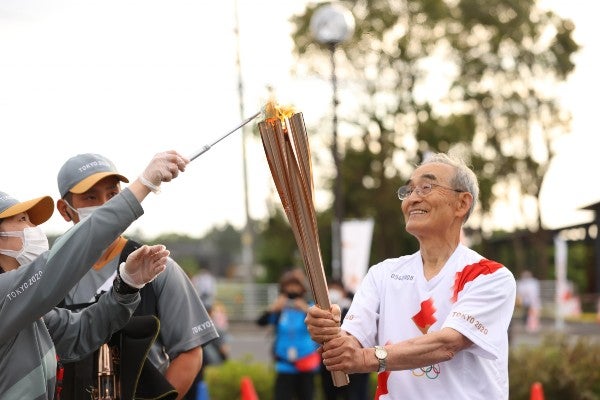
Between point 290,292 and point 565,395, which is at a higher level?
point 290,292

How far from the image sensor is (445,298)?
12.7 ft

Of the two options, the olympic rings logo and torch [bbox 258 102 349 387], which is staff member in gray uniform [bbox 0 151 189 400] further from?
the olympic rings logo

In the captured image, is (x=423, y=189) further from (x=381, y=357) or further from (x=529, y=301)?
(x=529, y=301)

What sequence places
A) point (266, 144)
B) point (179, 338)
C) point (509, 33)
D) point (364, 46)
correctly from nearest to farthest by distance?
point (266, 144)
point (179, 338)
point (364, 46)
point (509, 33)

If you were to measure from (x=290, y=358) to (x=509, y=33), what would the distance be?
82.7ft

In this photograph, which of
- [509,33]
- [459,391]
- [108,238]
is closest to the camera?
[108,238]

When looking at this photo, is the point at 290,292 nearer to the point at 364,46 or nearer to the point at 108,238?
the point at 108,238

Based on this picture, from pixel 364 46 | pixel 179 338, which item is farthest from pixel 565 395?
pixel 364 46

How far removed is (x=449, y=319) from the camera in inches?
146

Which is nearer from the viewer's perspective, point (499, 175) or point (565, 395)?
point (565, 395)

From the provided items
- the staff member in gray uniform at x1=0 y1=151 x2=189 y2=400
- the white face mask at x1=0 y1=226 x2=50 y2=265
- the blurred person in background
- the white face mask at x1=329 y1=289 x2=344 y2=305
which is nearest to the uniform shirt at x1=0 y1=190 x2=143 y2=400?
the staff member in gray uniform at x1=0 y1=151 x2=189 y2=400

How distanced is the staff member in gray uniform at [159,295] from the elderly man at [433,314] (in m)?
0.70

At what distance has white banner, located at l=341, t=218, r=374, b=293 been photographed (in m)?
14.6

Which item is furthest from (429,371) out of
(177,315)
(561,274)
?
(561,274)
